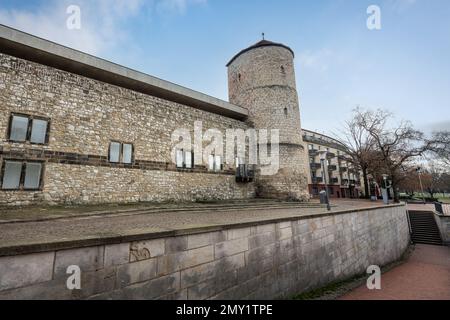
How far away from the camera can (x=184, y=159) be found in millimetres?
12953

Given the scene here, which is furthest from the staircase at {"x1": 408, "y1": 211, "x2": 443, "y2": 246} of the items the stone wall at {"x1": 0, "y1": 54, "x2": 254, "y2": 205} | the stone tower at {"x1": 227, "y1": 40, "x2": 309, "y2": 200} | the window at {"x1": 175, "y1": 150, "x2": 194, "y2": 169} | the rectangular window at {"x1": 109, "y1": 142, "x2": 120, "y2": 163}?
the rectangular window at {"x1": 109, "y1": 142, "x2": 120, "y2": 163}

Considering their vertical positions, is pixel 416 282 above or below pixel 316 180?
below

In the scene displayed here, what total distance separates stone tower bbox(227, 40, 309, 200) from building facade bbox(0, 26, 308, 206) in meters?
0.16

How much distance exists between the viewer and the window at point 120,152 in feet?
34.0

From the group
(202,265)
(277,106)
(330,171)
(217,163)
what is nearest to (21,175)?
(202,265)

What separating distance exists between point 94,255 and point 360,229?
991 cm

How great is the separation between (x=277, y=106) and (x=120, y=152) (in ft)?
38.9

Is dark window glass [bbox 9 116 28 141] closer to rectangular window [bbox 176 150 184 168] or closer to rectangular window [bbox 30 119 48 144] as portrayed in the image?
rectangular window [bbox 30 119 48 144]

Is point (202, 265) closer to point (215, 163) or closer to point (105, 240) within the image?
point (105, 240)

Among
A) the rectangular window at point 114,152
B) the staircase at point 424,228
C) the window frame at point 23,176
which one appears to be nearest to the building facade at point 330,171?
the staircase at point 424,228

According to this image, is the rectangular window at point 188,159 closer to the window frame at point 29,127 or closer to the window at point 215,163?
the window at point 215,163

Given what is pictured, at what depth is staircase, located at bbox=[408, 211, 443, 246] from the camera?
17.2 metres

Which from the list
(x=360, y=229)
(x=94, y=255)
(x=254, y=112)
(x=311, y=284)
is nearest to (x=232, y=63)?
(x=254, y=112)
